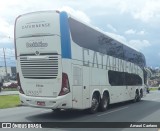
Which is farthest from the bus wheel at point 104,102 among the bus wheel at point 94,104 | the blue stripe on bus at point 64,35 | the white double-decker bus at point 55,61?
the blue stripe on bus at point 64,35

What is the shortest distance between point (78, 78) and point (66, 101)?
A: 1.43m

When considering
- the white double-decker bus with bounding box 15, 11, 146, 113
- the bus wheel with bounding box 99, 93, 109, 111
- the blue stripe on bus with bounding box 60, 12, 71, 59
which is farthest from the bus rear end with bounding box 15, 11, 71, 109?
the bus wheel with bounding box 99, 93, 109, 111

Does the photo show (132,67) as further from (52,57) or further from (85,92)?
(52,57)

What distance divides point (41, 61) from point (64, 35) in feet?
4.61

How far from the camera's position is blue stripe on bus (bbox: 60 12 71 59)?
579 inches

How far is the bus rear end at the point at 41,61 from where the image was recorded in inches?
579

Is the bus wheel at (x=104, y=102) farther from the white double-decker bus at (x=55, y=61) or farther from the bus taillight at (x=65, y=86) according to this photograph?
the bus taillight at (x=65, y=86)

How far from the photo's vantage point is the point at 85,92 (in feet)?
53.4

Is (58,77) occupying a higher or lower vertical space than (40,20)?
lower

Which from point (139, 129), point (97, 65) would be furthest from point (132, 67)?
point (139, 129)

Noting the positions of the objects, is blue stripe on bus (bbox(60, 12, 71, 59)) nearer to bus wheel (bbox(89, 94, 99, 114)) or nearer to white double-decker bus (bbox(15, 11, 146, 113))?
white double-decker bus (bbox(15, 11, 146, 113))

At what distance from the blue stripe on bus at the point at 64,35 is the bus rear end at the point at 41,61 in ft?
0.42

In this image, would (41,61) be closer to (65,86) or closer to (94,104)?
Answer: (65,86)

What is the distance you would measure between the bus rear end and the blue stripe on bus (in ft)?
0.42
